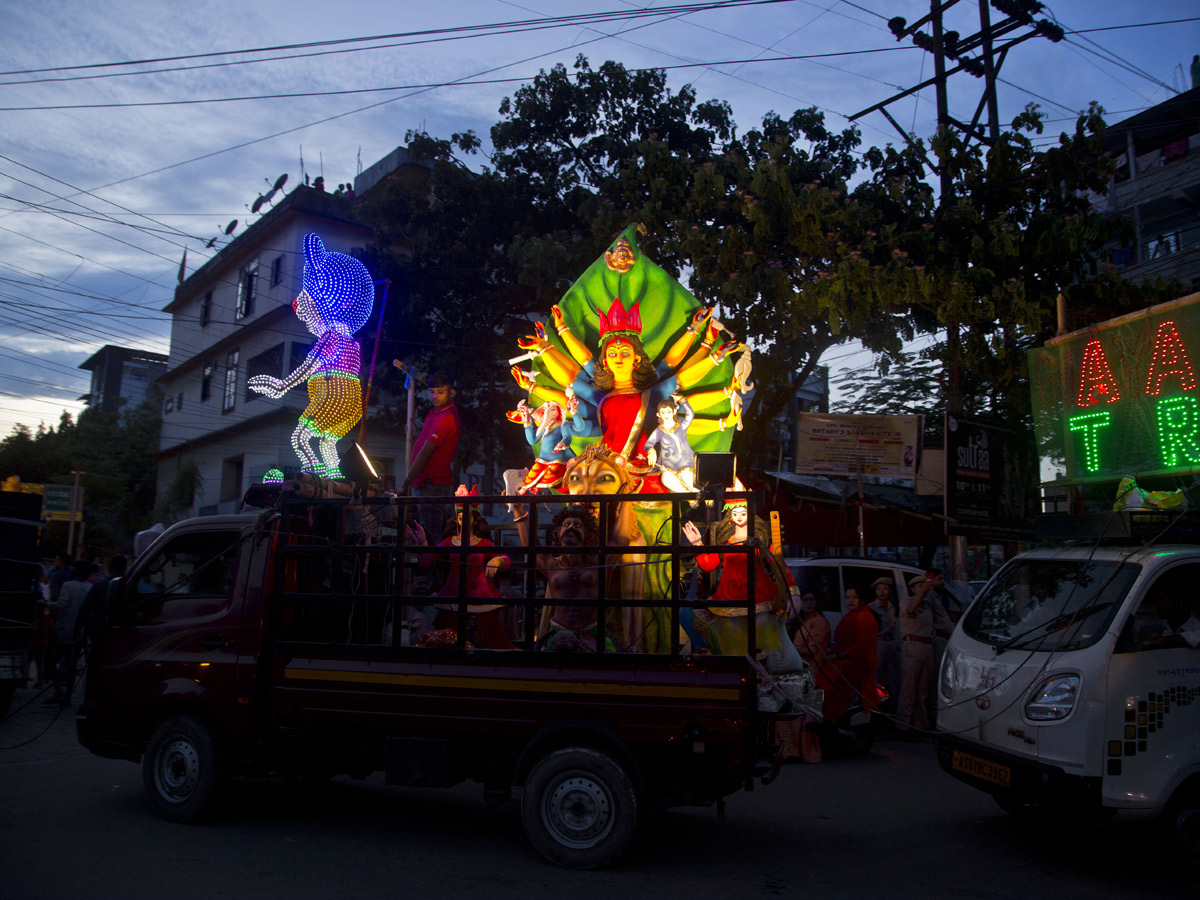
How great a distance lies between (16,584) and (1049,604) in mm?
9318

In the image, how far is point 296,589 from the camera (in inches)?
247

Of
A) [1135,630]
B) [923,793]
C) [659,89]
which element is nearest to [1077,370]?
A: [1135,630]

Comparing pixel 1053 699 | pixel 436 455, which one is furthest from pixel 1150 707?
pixel 436 455

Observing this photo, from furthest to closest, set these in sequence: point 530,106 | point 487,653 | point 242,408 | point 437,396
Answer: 1. point 242,408
2. point 530,106
3. point 437,396
4. point 487,653

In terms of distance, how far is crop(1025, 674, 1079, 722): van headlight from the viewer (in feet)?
17.5

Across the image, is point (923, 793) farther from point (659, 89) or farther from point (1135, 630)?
point (659, 89)

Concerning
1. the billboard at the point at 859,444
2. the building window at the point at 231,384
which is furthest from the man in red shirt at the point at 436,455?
the building window at the point at 231,384

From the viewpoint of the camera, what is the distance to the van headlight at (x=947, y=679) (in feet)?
21.1

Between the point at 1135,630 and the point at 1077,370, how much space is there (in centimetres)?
313

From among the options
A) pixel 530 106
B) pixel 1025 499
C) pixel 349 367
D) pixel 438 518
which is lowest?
pixel 438 518

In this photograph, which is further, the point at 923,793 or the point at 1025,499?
the point at 1025,499

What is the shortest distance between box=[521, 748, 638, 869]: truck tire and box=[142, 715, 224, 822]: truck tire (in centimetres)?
222

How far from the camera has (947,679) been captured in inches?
256

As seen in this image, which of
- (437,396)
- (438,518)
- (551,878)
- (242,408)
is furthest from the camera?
(242,408)
